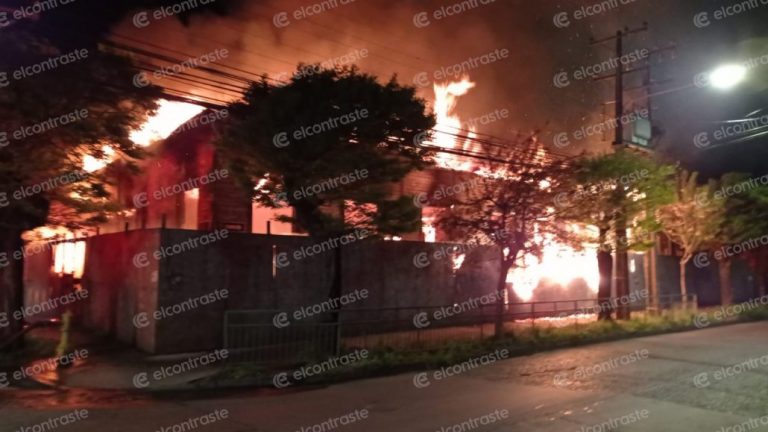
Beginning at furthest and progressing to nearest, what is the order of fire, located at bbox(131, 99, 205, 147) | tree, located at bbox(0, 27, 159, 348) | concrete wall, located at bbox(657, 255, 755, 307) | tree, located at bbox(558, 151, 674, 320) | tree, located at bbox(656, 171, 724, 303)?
1. concrete wall, located at bbox(657, 255, 755, 307)
2. tree, located at bbox(656, 171, 724, 303)
3. fire, located at bbox(131, 99, 205, 147)
4. tree, located at bbox(558, 151, 674, 320)
5. tree, located at bbox(0, 27, 159, 348)

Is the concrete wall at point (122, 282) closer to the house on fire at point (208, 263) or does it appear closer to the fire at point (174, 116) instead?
the house on fire at point (208, 263)

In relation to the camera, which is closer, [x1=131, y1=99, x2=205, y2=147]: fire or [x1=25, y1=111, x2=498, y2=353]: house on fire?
[x1=25, y1=111, x2=498, y2=353]: house on fire

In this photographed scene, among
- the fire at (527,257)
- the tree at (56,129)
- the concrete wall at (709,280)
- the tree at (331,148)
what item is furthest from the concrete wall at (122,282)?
the concrete wall at (709,280)

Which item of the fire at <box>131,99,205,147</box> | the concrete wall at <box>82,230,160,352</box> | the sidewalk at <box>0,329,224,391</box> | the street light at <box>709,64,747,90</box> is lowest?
the sidewalk at <box>0,329,224,391</box>

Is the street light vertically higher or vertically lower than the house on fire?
higher

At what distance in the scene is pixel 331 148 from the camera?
10.8m

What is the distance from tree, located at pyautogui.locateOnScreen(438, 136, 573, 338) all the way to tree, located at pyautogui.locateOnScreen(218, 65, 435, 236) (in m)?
2.40

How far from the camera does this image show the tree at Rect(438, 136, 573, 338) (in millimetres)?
13375

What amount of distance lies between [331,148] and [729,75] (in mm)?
6138

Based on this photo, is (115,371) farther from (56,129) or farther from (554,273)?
(554,273)

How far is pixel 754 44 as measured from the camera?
231 inches

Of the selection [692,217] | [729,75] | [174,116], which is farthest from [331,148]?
[692,217]

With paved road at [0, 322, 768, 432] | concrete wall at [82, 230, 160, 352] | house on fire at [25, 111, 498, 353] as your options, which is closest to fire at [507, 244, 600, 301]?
house on fire at [25, 111, 498, 353]

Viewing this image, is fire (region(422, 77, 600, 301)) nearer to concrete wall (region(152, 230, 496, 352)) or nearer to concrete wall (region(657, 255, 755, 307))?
concrete wall (region(152, 230, 496, 352))
